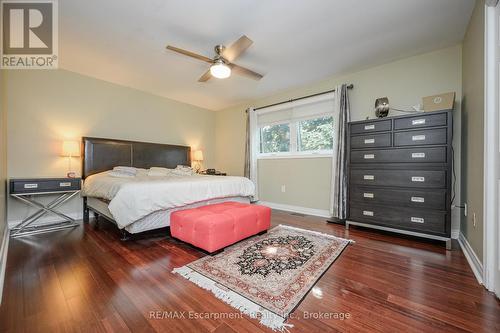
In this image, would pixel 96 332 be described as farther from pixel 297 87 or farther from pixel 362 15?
pixel 297 87

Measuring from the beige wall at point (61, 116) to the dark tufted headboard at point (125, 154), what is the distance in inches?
7.7

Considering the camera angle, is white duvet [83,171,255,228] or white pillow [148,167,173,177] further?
white pillow [148,167,173,177]

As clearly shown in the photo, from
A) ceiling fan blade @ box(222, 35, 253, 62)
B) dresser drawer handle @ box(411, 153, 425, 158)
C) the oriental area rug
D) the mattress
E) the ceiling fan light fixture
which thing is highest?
ceiling fan blade @ box(222, 35, 253, 62)

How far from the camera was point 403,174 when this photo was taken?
2625 mm

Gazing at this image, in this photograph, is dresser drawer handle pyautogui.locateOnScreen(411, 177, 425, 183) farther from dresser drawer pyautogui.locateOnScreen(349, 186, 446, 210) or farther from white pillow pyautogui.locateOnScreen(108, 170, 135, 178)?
white pillow pyautogui.locateOnScreen(108, 170, 135, 178)

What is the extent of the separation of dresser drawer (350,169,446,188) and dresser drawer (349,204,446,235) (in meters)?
0.31

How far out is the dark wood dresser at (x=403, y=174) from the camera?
94.0 inches

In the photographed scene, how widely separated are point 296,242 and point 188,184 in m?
1.53

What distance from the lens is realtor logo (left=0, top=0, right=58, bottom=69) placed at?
208 centimetres

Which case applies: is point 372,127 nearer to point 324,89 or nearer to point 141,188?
point 324,89

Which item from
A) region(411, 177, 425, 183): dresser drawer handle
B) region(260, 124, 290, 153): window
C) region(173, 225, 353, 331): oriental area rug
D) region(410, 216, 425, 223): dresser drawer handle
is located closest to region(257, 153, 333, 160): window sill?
region(260, 124, 290, 153): window

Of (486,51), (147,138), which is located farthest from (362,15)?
(147,138)

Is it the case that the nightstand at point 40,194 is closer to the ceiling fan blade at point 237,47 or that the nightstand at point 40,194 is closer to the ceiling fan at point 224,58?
the ceiling fan at point 224,58

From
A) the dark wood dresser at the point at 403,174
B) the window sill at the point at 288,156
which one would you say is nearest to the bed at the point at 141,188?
the window sill at the point at 288,156
